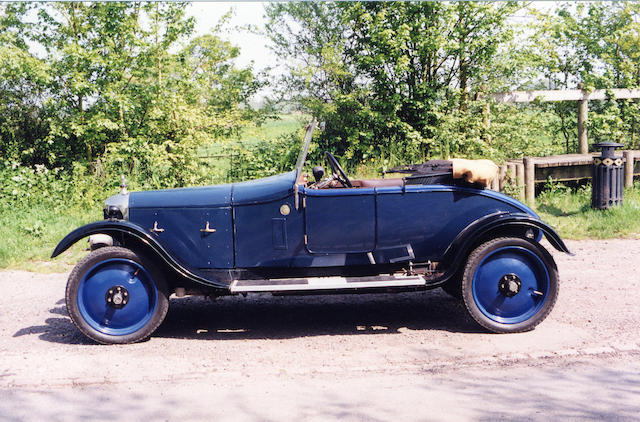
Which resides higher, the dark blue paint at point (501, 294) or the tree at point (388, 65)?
the tree at point (388, 65)

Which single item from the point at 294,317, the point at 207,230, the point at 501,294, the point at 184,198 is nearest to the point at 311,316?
the point at 294,317

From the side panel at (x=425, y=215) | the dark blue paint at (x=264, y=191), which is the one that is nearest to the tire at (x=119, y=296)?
the dark blue paint at (x=264, y=191)

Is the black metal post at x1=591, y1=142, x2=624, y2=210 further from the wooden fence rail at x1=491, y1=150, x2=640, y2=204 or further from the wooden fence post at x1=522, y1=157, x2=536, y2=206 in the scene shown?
the wooden fence post at x1=522, y1=157, x2=536, y2=206

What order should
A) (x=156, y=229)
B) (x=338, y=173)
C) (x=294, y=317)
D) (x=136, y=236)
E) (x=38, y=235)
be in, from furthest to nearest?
(x=38, y=235) < (x=294, y=317) < (x=338, y=173) < (x=156, y=229) < (x=136, y=236)

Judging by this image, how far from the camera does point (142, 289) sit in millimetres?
4859

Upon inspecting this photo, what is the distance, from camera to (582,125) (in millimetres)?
11258

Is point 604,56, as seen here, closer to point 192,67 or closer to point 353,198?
point 192,67

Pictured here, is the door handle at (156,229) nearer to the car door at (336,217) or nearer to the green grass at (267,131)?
the car door at (336,217)

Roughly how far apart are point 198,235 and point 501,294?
2485 millimetres

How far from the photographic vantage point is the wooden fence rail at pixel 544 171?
9422mm

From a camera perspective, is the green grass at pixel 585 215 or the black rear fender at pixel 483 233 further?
the green grass at pixel 585 215

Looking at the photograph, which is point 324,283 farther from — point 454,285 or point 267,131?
point 267,131

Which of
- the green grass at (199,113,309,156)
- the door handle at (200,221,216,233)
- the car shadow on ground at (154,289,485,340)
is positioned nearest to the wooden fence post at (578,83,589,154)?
the green grass at (199,113,309,156)

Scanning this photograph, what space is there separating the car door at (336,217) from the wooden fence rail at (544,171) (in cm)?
478
